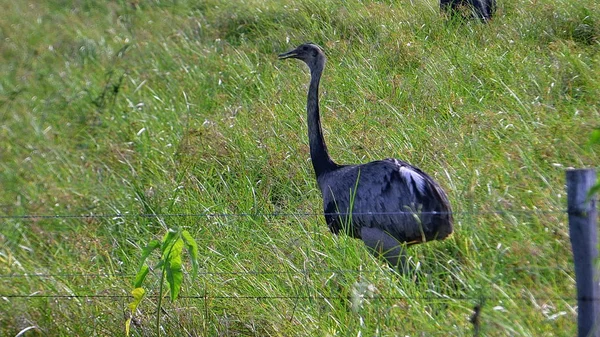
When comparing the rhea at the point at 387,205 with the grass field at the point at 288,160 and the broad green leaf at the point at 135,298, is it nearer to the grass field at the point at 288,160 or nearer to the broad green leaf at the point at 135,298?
the grass field at the point at 288,160

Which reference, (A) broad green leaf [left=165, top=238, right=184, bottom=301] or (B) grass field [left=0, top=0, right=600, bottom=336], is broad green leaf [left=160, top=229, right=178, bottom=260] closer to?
(A) broad green leaf [left=165, top=238, right=184, bottom=301]

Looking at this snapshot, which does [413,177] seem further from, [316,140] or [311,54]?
[311,54]

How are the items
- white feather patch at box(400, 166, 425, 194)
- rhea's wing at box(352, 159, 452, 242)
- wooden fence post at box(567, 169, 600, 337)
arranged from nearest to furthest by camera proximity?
wooden fence post at box(567, 169, 600, 337), rhea's wing at box(352, 159, 452, 242), white feather patch at box(400, 166, 425, 194)

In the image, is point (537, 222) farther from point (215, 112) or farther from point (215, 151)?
point (215, 112)

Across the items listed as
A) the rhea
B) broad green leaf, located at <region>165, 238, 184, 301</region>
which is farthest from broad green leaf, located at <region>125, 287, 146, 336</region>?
the rhea

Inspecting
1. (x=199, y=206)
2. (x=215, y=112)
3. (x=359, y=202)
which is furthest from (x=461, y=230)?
(x=215, y=112)

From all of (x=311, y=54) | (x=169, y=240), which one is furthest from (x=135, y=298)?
(x=311, y=54)

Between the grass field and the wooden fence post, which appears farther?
the grass field

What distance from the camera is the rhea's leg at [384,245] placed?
5.19 meters

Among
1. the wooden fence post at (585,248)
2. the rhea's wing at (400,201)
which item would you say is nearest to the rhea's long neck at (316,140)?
the rhea's wing at (400,201)

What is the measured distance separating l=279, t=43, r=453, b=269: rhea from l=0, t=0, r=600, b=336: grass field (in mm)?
127

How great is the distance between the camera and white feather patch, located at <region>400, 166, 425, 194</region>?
5.14m

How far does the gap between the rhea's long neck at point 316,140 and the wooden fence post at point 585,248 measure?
253 centimetres

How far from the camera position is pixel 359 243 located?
5359 millimetres
